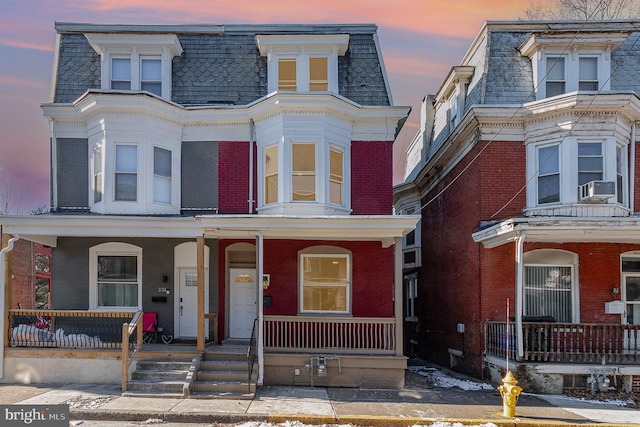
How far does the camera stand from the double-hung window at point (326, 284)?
13227 mm

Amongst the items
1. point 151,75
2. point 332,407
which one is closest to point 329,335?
point 332,407

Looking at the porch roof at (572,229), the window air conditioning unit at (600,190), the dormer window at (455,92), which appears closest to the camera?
the porch roof at (572,229)

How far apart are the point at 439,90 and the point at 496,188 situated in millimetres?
6009

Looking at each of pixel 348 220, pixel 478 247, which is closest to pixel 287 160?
pixel 348 220

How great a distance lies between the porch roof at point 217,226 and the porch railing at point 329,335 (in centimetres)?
192

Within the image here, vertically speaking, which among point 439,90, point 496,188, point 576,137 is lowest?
point 496,188

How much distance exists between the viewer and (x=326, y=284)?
43.5 ft

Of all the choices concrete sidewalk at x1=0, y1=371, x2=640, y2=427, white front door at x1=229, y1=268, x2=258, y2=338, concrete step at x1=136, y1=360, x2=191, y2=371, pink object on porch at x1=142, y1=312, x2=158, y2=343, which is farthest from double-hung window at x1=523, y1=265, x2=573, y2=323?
pink object on porch at x1=142, y1=312, x2=158, y2=343

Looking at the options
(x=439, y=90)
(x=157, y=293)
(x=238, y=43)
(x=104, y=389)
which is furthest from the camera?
(x=439, y=90)

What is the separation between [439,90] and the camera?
58.9 ft

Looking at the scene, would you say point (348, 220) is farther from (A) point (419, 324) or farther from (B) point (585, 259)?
(A) point (419, 324)

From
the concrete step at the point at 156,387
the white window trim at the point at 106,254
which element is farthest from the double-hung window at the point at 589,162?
the white window trim at the point at 106,254

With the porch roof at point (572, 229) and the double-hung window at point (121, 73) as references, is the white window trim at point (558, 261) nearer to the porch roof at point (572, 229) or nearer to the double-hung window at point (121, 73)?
the porch roof at point (572, 229)

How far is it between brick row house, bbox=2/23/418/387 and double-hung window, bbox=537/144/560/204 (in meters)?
3.58
